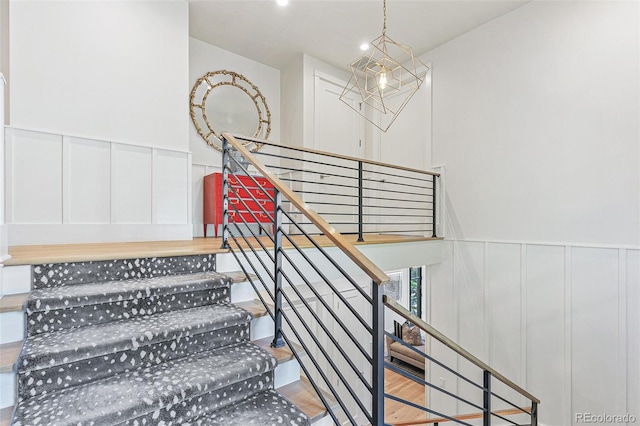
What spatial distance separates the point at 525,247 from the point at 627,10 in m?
2.21

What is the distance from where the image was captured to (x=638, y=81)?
2633 mm

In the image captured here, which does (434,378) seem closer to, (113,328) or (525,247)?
(525,247)

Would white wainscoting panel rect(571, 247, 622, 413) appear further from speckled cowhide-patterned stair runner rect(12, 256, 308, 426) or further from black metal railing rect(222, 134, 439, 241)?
speckled cowhide-patterned stair runner rect(12, 256, 308, 426)

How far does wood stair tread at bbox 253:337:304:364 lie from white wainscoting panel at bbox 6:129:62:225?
6.96 ft

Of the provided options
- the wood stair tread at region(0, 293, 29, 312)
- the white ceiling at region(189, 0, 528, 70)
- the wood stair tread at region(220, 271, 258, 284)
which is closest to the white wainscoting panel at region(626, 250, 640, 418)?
the white ceiling at region(189, 0, 528, 70)

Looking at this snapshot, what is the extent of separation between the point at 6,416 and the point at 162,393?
51 centimetres

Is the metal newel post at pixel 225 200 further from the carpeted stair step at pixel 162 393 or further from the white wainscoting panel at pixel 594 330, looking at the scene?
the white wainscoting panel at pixel 594 330

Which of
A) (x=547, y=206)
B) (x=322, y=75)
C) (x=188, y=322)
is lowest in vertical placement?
(x=188, y=322)

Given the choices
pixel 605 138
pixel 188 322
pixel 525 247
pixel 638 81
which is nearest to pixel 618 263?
pixel 525 247

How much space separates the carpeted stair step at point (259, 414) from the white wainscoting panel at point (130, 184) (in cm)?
222

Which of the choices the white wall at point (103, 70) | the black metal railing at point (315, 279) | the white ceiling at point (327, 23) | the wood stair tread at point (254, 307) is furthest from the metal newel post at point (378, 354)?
the white ceiling at point (327, 23)

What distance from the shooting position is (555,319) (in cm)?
308

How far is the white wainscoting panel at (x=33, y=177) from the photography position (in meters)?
2.46

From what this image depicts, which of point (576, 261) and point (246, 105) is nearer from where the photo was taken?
point (576, 261)
